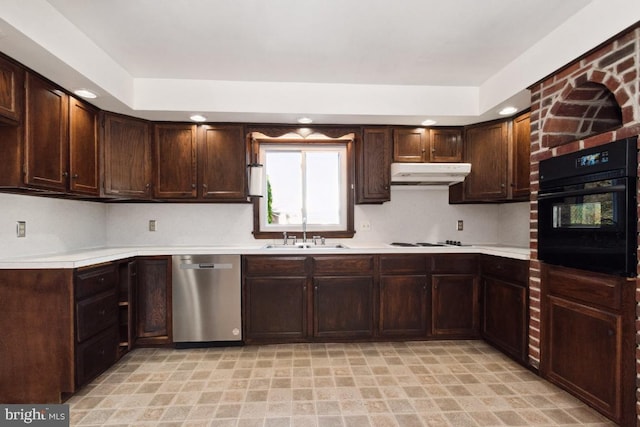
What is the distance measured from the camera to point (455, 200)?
12.0ft

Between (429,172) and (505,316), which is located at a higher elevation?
(429,172)

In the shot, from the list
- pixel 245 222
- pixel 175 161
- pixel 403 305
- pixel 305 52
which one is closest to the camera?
pixel 305 52

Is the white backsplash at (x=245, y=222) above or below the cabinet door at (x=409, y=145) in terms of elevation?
below

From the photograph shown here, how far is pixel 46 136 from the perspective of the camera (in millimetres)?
2332

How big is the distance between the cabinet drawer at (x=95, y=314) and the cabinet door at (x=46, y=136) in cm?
89

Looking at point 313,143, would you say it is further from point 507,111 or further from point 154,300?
point 154,300

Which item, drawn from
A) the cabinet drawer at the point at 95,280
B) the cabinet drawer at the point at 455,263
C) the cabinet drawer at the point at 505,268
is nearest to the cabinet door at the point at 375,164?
the cabinet drawer at the point at 455,263

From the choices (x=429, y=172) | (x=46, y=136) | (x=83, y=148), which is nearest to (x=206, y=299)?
(x=83, y=148)

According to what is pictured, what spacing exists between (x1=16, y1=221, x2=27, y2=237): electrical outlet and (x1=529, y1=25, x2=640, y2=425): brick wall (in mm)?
3968

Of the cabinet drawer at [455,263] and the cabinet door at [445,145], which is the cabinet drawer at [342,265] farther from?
the cabinet door at [445,145]

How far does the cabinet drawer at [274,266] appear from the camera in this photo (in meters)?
3.08

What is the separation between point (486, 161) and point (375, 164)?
1.13 metres

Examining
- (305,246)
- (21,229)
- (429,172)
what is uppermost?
(429,172)

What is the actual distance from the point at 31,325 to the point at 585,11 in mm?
4114
